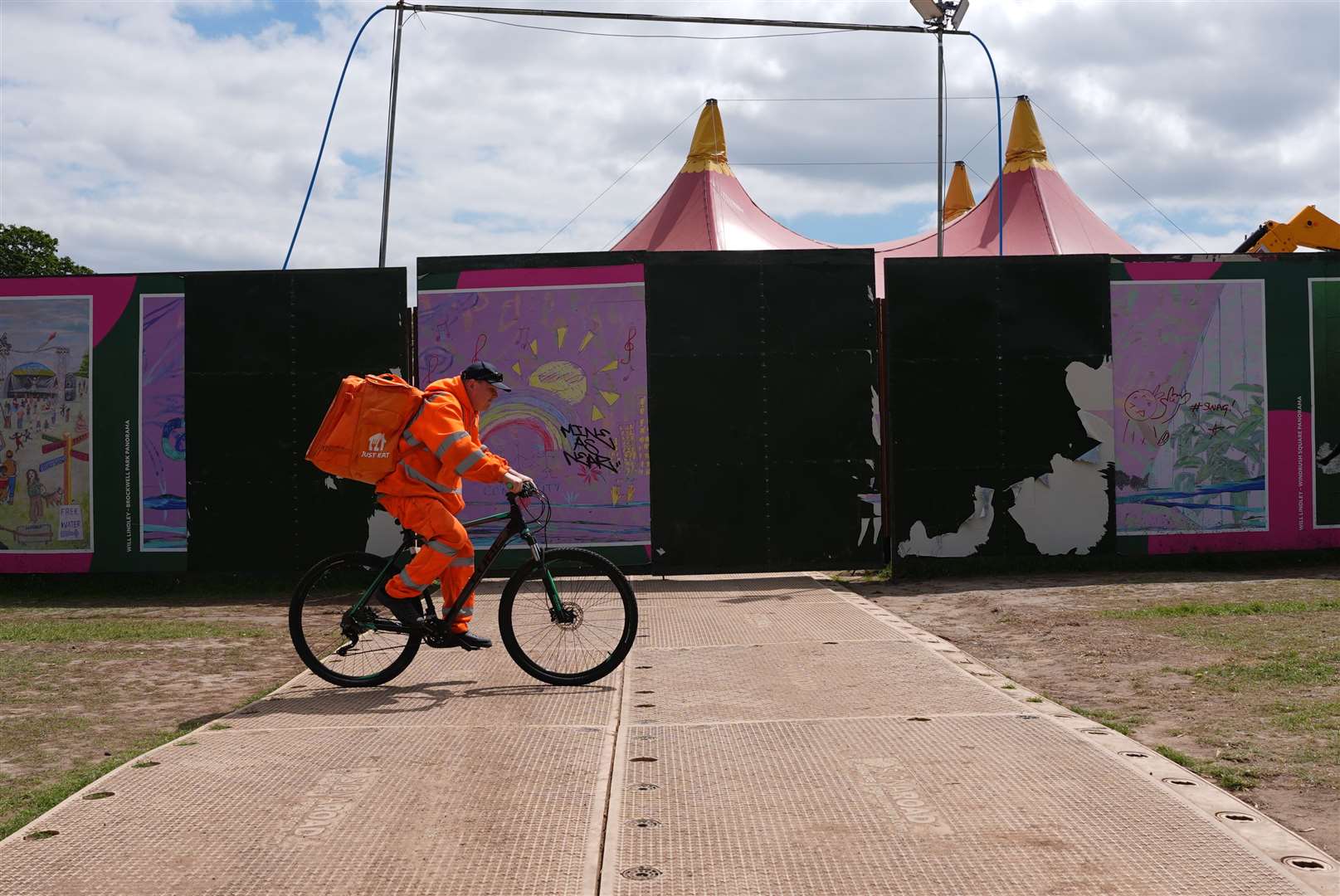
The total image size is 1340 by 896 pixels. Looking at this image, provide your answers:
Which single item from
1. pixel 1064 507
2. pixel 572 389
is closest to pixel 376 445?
pixel 572 389

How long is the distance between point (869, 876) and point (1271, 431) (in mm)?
9133

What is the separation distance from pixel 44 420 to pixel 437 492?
244 inches

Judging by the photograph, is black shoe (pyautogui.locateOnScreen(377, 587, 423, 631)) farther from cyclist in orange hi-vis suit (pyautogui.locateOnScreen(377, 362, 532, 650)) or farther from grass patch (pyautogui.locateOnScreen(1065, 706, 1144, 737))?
grass patch (pyautogui.locateOnScreen(1065, 706, 1144, 737))

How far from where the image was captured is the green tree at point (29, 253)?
4550cm

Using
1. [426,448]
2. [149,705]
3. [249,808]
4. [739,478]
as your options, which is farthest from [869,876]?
[739,478]

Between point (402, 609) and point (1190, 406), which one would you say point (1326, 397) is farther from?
point (402, 609)

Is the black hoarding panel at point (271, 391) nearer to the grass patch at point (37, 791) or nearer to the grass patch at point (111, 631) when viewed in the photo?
the grass patch at point (111, 631)

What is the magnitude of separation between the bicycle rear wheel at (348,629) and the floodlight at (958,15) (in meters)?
9.66

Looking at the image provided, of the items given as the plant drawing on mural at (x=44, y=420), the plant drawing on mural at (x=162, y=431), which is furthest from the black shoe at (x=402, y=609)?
the plant drawing on mural at (x=44, y=420)

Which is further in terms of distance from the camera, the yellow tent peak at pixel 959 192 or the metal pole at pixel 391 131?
the yellow tent peak at pixel 959 192

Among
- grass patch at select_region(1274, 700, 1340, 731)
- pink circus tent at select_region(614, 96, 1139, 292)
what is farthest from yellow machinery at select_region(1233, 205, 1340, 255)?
grass patch at select_region(1274, 700, 1340, 731)

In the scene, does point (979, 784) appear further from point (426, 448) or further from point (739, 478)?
point (739, 478)

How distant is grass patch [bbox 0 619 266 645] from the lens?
7859mm

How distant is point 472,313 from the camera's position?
34.4ft
